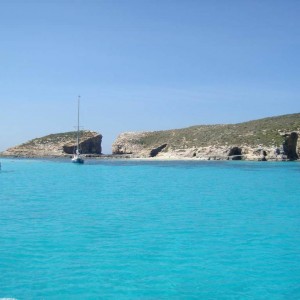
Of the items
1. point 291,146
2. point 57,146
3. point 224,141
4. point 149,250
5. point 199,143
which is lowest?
point 149,250

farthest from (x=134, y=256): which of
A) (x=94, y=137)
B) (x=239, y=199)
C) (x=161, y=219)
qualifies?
(x=94, y=137)

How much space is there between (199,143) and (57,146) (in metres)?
50.1

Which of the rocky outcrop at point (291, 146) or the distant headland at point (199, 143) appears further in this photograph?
the distant headland at point (199, 143)

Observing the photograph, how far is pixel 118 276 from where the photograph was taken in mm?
10898

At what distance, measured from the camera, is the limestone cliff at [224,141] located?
325ft

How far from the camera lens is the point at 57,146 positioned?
137125 millimetres

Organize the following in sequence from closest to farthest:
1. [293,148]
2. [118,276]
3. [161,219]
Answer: [118,276], [161,219], [293,148]

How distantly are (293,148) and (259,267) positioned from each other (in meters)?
94.6

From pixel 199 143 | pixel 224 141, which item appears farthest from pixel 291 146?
pixel 199 143

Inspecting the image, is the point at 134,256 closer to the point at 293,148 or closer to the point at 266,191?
the point at 266,191

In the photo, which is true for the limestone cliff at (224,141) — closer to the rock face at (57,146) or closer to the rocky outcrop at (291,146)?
the rocky outcrop at (291,146)

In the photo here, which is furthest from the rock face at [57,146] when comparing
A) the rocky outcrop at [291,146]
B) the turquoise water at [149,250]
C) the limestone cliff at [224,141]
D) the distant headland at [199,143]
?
the turquoise water at [149,250]

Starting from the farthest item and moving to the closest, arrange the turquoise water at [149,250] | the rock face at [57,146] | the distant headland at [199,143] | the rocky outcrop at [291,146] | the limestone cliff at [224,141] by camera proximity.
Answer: the rock face at [57,146]
the distant headland at [199,143]
the limestone cliff at [224,141]
the rocky outcrop at [291,146]
the turquoise water at [149,250]

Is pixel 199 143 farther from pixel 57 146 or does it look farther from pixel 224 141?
pixel 57 146
